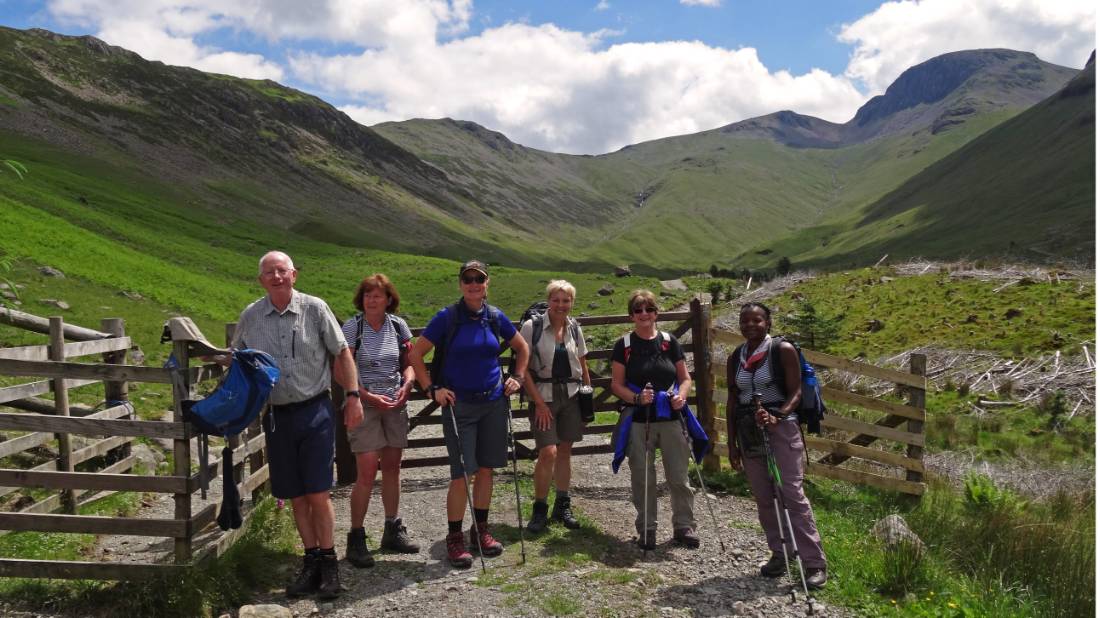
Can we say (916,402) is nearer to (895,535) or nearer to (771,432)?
(895,535)

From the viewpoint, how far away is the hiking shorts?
6562 mm

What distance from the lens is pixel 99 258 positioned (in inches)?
1113

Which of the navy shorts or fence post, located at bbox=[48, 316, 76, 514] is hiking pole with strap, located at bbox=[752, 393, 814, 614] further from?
fence post, located at bbox=[48, 316, 76, 514]

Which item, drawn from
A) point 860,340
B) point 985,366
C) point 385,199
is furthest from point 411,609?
point 385,199

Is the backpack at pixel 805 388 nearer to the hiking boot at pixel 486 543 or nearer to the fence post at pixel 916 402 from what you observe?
the hiking boot at pixel 486 543

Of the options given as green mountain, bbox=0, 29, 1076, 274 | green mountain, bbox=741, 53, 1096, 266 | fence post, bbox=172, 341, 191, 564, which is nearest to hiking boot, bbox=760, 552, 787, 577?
fence post, bbox=172, 341, 191, 564

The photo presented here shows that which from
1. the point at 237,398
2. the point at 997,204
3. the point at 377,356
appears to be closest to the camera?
the point at 237,398

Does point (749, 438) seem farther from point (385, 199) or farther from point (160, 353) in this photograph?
point (385, 199)

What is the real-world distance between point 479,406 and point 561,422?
1347 mm

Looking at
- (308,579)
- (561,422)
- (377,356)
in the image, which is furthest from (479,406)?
(308,579)

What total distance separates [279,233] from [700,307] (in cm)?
7064

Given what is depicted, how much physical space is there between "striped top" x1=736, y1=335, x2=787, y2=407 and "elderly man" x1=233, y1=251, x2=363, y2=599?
3.68m

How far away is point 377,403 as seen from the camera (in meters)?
6.63

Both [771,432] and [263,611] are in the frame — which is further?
[771,432]
